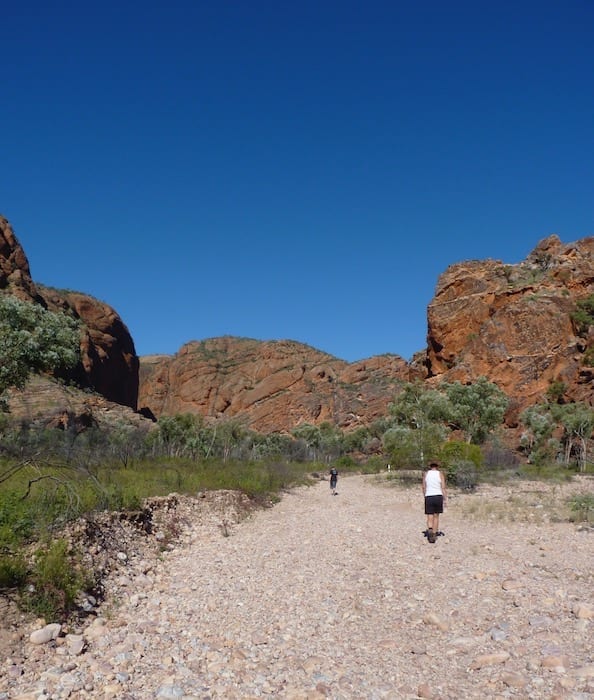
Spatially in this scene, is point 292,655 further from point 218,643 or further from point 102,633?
point 102,633

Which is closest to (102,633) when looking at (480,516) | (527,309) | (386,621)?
(386,621)

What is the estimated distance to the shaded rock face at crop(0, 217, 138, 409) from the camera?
204ft

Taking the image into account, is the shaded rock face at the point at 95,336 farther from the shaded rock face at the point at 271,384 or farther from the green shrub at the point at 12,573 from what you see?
the green shrub at the point at 12,573

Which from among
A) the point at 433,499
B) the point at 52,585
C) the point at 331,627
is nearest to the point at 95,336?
the point at 433,499

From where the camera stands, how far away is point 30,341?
27.7ft

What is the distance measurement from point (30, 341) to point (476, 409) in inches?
1272

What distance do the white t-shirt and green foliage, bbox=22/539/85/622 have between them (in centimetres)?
751

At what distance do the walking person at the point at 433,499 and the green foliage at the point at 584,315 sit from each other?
49.0 metres

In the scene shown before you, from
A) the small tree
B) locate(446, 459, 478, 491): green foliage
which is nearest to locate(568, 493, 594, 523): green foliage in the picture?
locate(446, 459, 478, 491): green foliage

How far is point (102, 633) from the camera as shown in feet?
19.1

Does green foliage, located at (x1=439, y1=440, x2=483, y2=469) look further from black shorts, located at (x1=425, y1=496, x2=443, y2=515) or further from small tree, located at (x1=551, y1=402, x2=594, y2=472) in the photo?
black shorts, located at (x1=425, y1=496, x2=443, y2=515)

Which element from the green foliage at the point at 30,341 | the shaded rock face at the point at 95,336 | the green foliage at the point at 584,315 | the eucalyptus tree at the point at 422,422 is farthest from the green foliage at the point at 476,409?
the shaded rock face at the point at 95,336

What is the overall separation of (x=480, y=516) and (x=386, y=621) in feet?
29.8

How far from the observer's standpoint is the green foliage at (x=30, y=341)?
8430 millimetres
